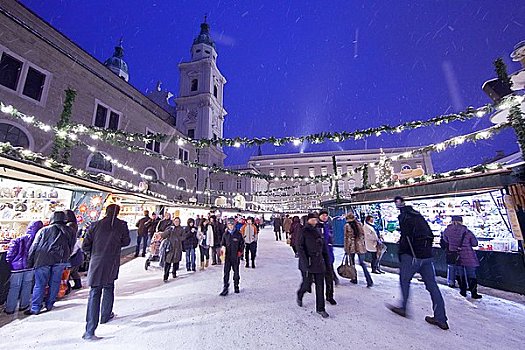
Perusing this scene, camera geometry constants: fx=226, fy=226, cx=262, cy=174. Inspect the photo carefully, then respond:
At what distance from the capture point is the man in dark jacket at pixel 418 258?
3.79 m

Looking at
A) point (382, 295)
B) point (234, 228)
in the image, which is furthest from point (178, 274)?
point (382, 295)

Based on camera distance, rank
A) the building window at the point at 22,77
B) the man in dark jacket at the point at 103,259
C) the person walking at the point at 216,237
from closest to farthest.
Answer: the man in dark jacket at the point at 103,259 < the person walking at the point at 216,237 < the building window at the point at 22,77

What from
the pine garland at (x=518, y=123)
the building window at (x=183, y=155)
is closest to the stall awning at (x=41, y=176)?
the pine garland at (x=518, y=123)

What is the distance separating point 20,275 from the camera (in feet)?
14.6

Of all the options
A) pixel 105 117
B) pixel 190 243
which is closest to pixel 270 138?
pixel 190 243

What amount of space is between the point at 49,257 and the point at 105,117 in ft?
58.4

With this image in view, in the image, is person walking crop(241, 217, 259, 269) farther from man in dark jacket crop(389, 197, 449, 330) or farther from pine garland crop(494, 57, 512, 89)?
pine garland crop(494, 57, 512, 89)

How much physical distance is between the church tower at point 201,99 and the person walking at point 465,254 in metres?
30.1

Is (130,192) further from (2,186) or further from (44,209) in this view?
(2,186)

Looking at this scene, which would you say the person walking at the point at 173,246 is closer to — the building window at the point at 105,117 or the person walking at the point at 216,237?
the person walking at the point at 216,237

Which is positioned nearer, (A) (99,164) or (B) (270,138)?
(B) (270,138)

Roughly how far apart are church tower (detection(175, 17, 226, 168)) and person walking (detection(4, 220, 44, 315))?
2825cm

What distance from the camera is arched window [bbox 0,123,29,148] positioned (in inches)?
461

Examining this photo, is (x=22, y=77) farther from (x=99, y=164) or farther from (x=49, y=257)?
(x=49, y=257)
